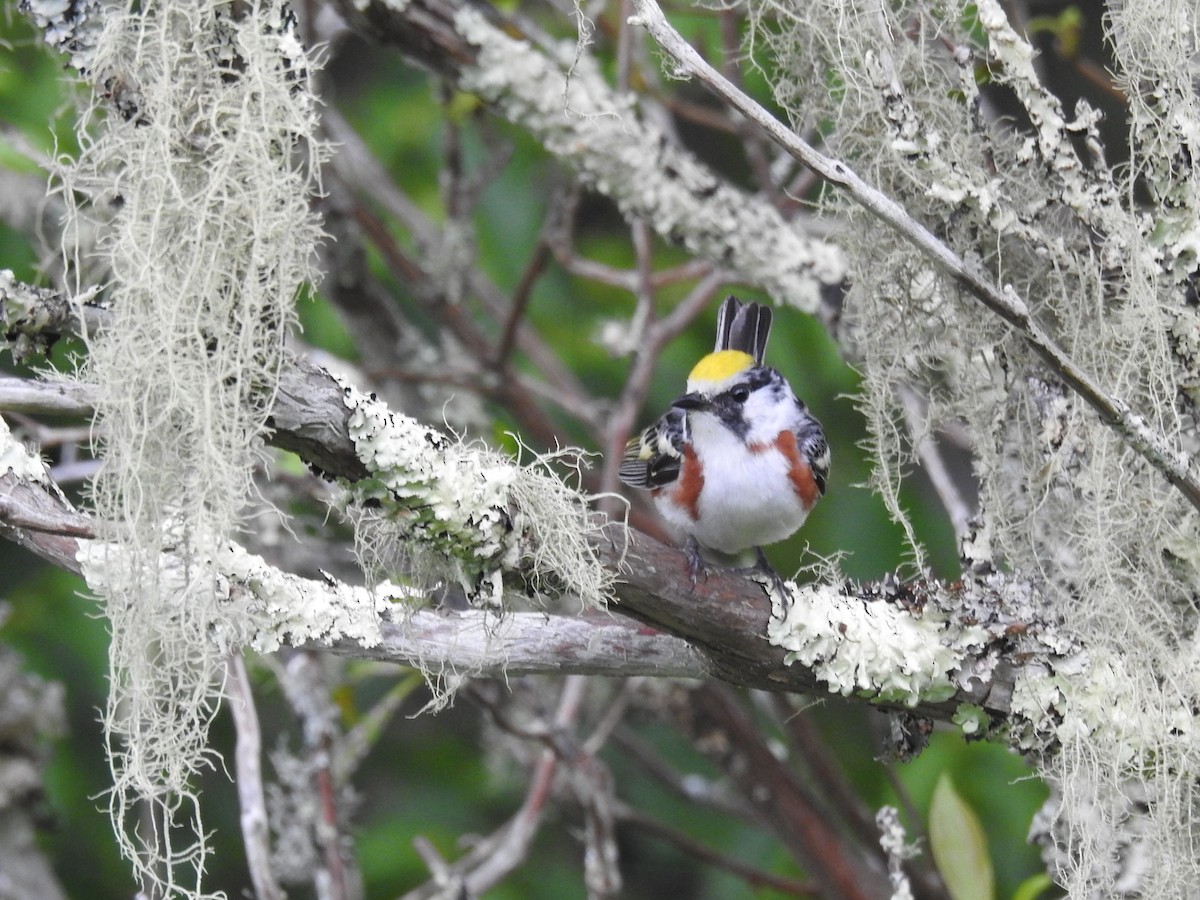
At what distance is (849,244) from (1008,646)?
61 cm

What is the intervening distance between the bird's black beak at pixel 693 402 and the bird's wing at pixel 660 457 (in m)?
0.08

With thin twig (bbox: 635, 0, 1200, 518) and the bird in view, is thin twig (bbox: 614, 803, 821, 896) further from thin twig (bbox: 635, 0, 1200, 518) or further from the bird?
thin twig (bbox: 635, 0, 1200, 518)

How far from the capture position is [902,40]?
1.78m

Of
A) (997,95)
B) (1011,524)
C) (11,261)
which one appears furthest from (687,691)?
(11,261)

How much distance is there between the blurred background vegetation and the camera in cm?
309

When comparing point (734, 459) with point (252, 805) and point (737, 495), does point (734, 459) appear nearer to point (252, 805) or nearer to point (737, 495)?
point (737, 495)

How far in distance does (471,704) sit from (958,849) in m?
1.42

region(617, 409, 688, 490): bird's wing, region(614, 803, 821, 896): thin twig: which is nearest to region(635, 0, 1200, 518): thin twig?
region(617, 409, 688, 490): bird's wing

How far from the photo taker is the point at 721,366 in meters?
2.40

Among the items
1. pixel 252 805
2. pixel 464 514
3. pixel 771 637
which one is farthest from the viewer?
pixel 252 805

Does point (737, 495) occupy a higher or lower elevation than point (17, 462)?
higher

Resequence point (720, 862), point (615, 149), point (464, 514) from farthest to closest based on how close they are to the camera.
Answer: point (720, 862) < point (615, 149) < point (464, 514)

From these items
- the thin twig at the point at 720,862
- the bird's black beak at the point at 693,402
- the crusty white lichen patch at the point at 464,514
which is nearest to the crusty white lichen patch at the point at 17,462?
the crusty white lichen patch at the point at 464,514

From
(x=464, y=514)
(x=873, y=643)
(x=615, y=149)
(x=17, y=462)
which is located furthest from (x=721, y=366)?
(x=17, y=462)
